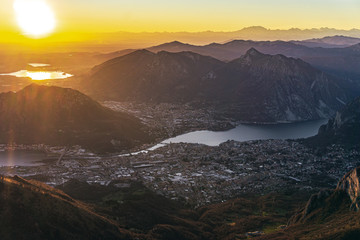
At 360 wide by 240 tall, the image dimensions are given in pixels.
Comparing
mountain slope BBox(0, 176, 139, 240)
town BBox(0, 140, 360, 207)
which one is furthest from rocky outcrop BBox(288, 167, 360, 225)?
mountain slope BBox(0, 176, 139, 240)

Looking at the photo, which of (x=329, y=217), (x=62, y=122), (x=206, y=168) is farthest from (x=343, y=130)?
(x=62, y=122)

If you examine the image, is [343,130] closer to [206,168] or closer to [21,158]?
[206,168]

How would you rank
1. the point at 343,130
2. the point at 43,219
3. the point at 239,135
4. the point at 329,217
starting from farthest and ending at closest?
the point at 239,135 < the point at 343,130 < the point at 329,217 < the point at 43,219

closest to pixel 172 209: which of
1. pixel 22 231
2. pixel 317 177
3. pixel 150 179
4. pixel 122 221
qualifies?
pixel 122 221

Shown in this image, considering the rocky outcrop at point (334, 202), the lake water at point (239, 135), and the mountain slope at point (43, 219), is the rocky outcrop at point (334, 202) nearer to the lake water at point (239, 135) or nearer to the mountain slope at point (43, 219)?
the mountain slope at point (43, 219)

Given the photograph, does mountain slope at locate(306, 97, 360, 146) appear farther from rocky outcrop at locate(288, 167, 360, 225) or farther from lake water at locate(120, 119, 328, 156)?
rocky outcrop at locate(288, 167, 360, 225)

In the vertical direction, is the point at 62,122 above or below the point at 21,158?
above
